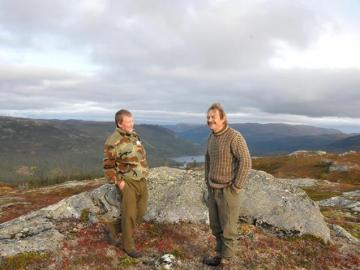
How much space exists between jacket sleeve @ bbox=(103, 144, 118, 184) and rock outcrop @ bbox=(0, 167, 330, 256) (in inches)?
209

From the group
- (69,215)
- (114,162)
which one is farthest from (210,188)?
(69,215)

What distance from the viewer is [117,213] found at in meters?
20.8

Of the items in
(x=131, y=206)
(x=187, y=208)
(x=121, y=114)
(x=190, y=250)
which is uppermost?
(x=121, y=114)

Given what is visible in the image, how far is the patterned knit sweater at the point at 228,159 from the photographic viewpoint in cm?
1388

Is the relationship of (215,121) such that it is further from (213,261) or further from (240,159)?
(213,261)

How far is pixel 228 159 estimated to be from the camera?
1416cm

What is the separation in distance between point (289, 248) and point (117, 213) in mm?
8741

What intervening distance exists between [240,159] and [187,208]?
758 cm

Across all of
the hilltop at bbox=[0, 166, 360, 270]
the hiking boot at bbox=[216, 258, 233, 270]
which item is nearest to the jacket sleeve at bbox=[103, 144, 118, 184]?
the hilltop at bbox=[0, 166, 360, 270]

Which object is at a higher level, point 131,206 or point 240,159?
point 240,159

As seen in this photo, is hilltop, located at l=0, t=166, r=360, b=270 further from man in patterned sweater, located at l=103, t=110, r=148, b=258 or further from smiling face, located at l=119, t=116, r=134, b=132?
smiling face, located at l=119, t=116, r=134, b=132

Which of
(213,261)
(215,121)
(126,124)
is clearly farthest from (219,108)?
(213,261)

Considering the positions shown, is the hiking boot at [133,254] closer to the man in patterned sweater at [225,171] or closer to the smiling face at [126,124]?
the man in patterned sweater at [225,171]

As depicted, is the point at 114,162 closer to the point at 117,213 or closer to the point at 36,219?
the point at 117,213
